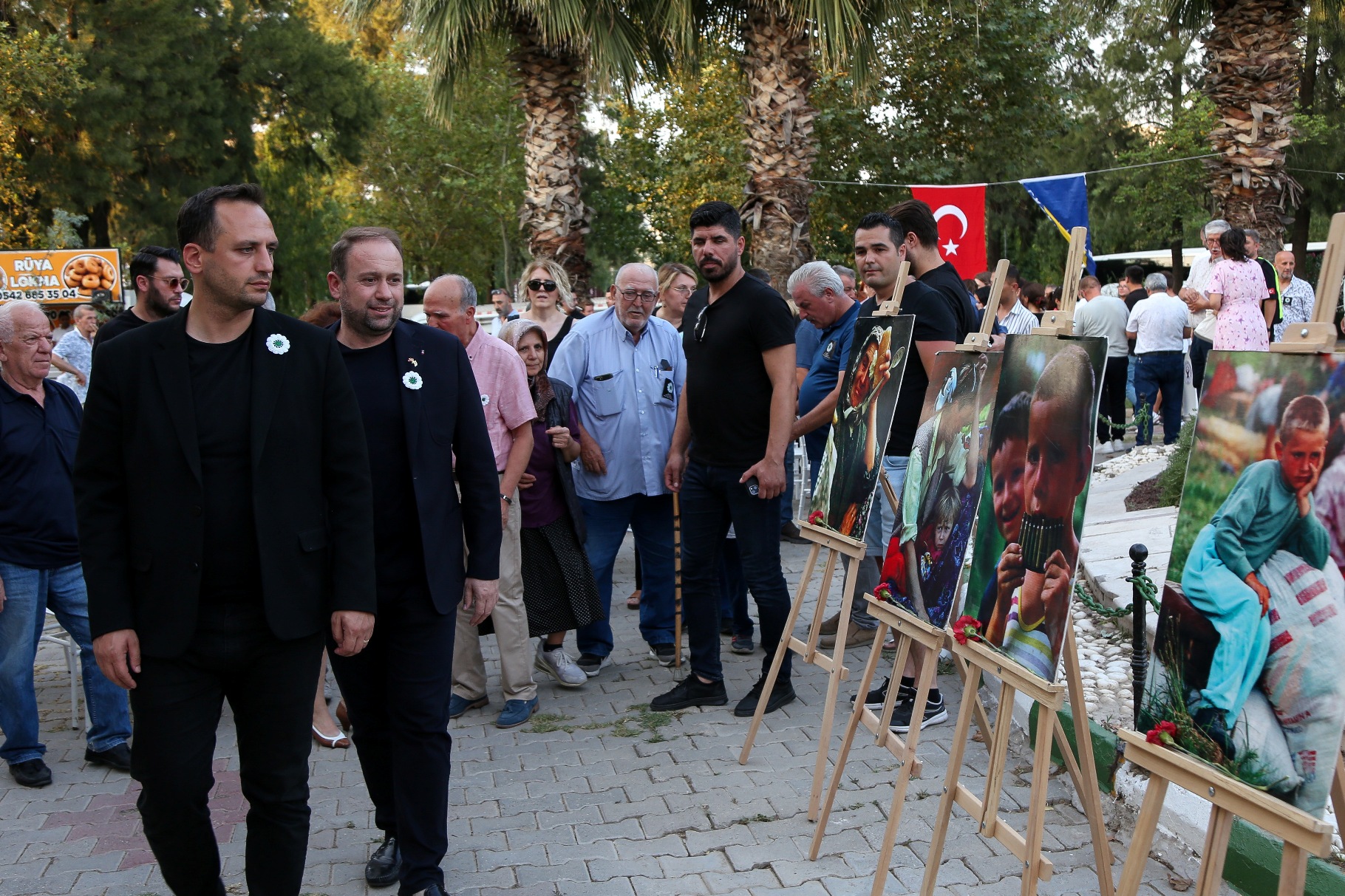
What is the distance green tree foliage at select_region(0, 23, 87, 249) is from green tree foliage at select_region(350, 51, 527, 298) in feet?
34.3

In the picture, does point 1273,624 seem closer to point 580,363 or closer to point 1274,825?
point 1274,825

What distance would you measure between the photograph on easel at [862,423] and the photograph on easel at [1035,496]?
894mm

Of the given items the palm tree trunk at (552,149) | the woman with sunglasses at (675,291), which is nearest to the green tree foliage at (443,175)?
the palm tree trunk at (552,149)

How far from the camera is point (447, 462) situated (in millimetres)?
3684

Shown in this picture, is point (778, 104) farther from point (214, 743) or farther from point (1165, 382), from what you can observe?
point (214, 743)

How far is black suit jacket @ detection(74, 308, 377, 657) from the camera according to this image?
2.89 meters

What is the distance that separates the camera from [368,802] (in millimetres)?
4555

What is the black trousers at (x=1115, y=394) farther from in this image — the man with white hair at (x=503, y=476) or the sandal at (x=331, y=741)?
the sandal at (x=331, y=741)

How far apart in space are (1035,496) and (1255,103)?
11116 mm

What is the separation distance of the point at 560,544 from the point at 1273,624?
3973mm

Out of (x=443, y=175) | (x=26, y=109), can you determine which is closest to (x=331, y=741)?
(x=26, y=109)

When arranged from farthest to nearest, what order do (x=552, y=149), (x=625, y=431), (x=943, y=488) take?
(x=552, y=149) < (x=625, y=431) < (x=943, y=488)

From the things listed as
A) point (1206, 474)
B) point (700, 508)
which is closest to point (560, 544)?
point (700, 508)

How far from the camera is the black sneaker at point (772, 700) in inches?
209
